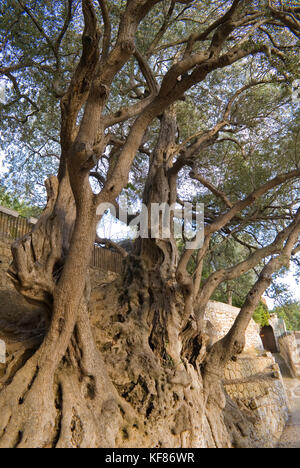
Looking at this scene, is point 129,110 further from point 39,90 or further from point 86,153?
point 39,90

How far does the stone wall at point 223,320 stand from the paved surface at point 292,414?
7.62 ft

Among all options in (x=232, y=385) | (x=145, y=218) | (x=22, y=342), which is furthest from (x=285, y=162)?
(x=22, y=342)

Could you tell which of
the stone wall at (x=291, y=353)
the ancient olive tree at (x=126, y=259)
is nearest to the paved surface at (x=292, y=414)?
the stone wall at (x=291, y=353)

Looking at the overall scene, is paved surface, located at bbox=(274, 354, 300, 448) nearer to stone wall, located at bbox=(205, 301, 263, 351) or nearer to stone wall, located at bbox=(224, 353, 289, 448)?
stone wall, located at bbox=(224, 353, 289, 448)

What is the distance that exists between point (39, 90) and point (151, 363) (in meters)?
8.50

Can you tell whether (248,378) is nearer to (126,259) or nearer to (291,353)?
(126,259)

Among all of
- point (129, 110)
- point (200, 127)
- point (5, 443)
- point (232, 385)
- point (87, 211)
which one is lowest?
point (232, 385)

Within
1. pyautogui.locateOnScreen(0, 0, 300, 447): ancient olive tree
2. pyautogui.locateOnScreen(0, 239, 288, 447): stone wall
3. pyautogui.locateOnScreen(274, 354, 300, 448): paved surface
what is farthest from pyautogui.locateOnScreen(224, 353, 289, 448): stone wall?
pyautogui.locateOnScreen(0, 0, 300, 447): ancient olive tree

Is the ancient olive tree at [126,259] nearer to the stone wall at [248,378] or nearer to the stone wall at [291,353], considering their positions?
the stone wall at [248,378]

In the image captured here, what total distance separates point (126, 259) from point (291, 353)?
14.7 m

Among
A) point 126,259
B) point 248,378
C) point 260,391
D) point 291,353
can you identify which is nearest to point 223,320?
point 248,378

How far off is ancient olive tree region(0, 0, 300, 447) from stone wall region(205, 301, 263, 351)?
569cm

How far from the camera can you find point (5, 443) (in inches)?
141

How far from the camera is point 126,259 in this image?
7.20 m
